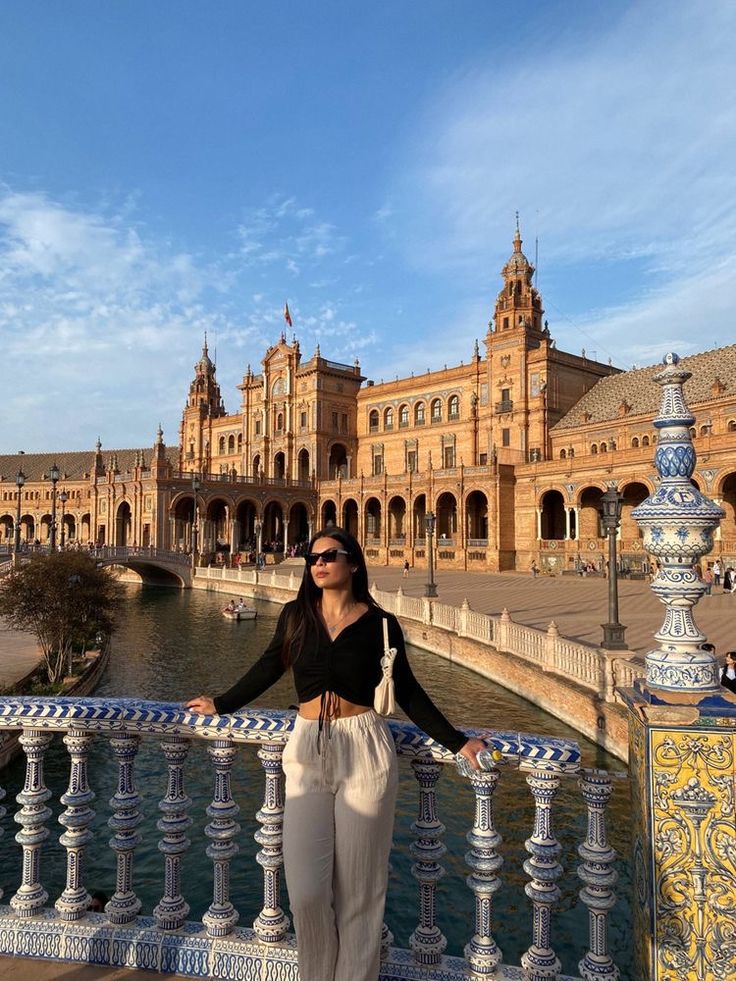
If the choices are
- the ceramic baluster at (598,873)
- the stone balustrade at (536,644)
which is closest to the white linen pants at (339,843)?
the ceramic baluster at (598,873)

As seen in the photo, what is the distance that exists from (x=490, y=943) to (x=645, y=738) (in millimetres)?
1214

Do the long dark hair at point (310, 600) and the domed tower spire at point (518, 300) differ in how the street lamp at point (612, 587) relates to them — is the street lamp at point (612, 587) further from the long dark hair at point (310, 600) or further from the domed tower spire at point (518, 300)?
the domed tower spire at point (518, 300)

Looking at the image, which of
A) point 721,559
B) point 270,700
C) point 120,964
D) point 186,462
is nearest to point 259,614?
point 270,700

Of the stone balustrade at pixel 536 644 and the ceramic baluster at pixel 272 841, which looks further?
the stone balustrade at pixel 536 644

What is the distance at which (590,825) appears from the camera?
2789mm

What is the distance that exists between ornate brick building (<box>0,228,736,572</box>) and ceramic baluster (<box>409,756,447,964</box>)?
1311 inches

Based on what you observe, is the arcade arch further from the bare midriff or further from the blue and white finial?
the bare midriff

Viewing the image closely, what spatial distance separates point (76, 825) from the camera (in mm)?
3307

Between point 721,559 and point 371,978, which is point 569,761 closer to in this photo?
point 371,978

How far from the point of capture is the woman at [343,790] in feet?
8.45

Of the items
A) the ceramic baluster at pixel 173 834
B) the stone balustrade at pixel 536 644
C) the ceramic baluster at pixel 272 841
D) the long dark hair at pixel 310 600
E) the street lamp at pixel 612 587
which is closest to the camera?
the long dark hair at pixel 310 600

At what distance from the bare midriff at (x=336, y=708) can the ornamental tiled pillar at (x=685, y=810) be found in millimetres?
1176

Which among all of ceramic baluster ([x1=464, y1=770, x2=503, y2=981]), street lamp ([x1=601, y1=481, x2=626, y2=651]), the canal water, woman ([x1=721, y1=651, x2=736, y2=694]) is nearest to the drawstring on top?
ceramic baluster ([x1=464, y1=770, x2=503, y2=981])

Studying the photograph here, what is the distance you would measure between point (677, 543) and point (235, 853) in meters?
2.47
